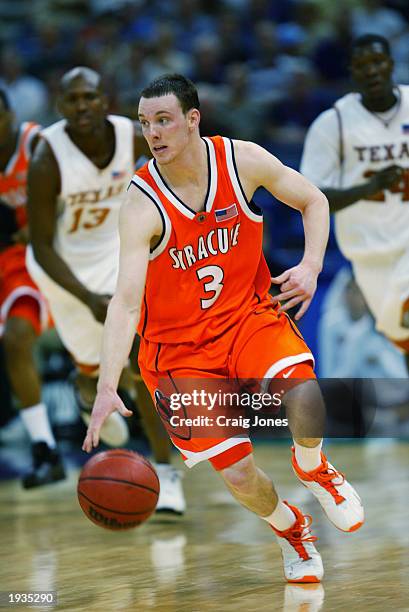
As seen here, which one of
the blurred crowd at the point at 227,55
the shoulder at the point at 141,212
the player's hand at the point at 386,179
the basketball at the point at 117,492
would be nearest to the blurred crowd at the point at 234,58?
the blurred crowd at the point at 227,55

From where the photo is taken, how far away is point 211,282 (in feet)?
16.1

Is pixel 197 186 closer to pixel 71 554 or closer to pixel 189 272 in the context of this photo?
pixel 189 272

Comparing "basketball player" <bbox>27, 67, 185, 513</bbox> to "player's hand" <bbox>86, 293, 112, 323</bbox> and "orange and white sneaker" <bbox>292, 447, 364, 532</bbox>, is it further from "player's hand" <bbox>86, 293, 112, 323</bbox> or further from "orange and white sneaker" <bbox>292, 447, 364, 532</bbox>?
"orange and white sneaker" <bbox>292, 447, 364, 532</bbox>

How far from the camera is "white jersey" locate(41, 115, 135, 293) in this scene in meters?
6.95

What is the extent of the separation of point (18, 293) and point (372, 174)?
7.89 ft

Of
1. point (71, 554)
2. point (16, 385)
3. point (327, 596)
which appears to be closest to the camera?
point (327, 596)

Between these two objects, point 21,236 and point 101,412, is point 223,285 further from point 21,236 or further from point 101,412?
point 21,236

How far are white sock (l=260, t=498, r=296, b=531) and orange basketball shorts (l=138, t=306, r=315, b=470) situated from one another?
297 millimetres

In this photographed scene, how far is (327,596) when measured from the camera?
449cm

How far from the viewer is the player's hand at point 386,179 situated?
6.82 m

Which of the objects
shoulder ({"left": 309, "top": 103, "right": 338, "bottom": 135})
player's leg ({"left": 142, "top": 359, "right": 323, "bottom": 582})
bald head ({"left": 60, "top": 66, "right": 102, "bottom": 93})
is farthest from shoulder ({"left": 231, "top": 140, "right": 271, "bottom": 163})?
shoulder ({"left": 309, "top": 103, "right": 338, "bottom": 135})

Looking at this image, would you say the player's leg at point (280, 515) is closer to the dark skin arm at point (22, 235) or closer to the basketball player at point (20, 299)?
the basketball player at point (20, 299)

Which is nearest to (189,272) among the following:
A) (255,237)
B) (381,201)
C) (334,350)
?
(255,237)

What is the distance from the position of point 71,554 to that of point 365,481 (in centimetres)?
261
